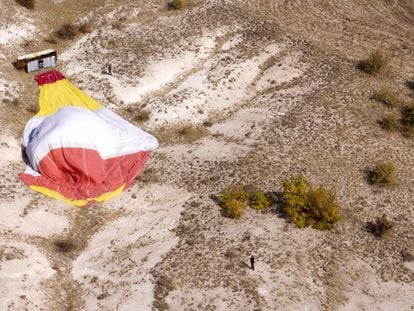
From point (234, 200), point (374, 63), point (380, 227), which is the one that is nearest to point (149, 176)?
point (234, 200)

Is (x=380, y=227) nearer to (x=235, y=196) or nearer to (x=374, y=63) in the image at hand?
(x=235, y=196)

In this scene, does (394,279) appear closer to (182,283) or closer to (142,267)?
(182,283)

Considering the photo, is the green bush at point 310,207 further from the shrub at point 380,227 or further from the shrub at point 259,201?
the shrub at point 380,227

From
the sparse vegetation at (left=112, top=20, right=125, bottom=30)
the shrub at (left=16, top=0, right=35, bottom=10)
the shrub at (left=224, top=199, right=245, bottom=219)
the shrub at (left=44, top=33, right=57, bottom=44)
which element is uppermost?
the shrub at (left=16, top=0, right=35, bottom=10)

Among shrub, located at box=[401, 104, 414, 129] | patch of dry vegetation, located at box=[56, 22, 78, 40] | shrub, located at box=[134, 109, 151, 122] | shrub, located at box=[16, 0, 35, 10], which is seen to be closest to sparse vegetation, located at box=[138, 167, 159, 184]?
shrub, located at box=[134, 109, 151, 122]

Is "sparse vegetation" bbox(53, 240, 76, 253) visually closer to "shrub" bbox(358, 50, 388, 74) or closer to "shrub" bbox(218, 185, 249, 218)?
"shrub" bbox(218, 185, 249, 218)

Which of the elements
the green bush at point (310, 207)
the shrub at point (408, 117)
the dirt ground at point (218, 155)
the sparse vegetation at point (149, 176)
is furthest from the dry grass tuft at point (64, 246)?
the shrub at point (408, 117)
